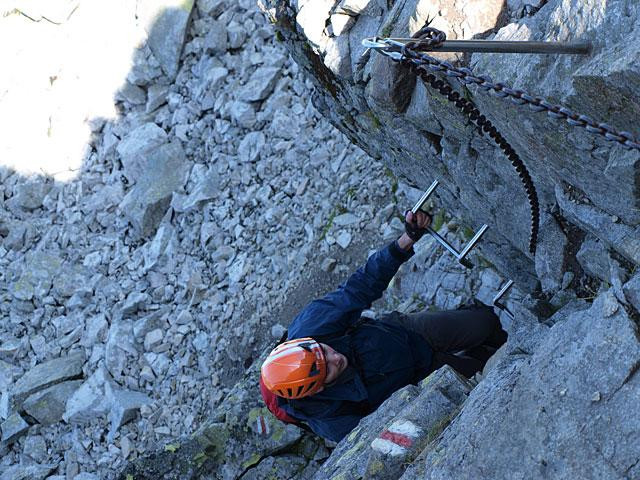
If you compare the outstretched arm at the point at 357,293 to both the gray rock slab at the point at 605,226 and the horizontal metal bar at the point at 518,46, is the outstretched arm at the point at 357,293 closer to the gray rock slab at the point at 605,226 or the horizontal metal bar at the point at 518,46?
the gray rock slab at the point at 605,226

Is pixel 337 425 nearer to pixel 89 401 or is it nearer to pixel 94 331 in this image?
pixel 89 401

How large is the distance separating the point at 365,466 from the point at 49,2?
55.4 feet

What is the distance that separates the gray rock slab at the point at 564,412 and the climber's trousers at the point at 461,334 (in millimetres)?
3019

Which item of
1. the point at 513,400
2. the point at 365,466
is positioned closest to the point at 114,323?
the point at 365,466

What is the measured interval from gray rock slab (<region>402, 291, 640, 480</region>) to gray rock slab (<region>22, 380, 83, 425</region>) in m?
8.88

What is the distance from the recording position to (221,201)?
12953 mm

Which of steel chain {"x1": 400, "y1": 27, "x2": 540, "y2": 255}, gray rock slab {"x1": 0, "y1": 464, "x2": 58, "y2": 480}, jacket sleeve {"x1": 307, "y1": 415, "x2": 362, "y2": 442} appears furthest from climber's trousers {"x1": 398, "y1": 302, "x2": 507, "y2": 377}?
gray rock slab {"x1": 0, "y1": 464, "x2": 58, "y2": 480}

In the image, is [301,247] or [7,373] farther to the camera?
[7,373]

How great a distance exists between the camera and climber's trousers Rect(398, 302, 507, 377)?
762cm

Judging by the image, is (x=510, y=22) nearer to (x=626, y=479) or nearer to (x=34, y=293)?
(x=626, y=479)

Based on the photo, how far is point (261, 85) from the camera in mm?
13539

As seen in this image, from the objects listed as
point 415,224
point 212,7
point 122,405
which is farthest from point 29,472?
point 212,7

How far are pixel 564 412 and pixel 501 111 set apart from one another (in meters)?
1.95

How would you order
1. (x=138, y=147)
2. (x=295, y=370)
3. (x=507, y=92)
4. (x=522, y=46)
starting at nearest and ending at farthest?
(x=507, y=92)
(x=522, y=46)
(x=295, y=370)
(x=138, y=147)
